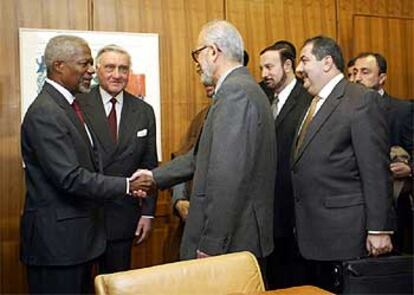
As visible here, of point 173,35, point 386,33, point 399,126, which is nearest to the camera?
point 399,126

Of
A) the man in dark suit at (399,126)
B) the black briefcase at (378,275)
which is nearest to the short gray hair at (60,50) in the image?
the black briefcase at (378,275)

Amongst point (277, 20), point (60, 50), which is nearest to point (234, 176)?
point (60, 50)

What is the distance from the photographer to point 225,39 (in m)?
2.50

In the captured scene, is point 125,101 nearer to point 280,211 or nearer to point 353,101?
point 280,211

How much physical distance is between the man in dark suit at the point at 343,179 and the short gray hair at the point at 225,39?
1.82 feet

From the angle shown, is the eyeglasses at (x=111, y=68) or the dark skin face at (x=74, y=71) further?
the eyeglasses at (x=111, y=68)

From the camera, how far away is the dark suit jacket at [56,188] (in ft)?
8.46

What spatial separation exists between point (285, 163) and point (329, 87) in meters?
0.63

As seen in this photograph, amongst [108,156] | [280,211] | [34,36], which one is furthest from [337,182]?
[34,36]

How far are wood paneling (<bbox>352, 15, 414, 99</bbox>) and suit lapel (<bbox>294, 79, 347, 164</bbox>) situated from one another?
2.05 m

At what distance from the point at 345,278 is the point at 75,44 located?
173 centimetres

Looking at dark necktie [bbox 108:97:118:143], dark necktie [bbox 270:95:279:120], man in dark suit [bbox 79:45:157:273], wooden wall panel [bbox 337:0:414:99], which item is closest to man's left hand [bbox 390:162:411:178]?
dark necktie [bbox 270:95:279:120]

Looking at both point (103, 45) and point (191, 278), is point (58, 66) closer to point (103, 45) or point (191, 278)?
point (103, 45)

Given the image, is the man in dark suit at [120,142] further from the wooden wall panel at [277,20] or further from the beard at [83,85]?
the wooden wall panel at [277,20]
